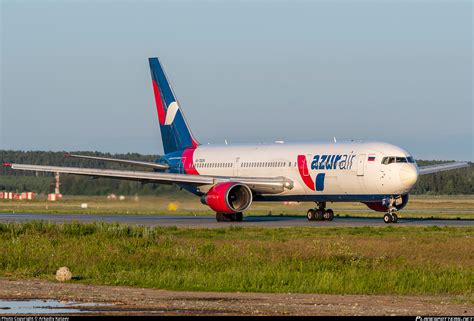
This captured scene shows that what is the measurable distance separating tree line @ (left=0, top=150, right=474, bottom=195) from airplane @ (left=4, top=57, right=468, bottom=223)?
2.94 metres

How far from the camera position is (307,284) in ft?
74.2

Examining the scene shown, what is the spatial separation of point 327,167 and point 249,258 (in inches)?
882

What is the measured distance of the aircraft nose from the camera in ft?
155

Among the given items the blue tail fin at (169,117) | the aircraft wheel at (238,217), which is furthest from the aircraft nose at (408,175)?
the blue tail fin at (169,117)

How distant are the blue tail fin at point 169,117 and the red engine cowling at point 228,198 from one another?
889 centimetres

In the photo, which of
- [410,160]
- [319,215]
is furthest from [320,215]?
[410,160]

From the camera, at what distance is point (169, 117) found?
60.8 metres

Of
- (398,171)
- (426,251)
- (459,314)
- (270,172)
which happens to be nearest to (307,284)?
(459,314)

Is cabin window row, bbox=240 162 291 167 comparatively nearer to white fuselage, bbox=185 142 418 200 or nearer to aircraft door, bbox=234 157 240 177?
white fuselage, bbox=185 142 418 200

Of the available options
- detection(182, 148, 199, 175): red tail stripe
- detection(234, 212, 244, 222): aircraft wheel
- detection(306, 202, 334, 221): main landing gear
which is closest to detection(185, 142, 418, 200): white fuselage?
detection(306, 202, 334, 221): main landing gear

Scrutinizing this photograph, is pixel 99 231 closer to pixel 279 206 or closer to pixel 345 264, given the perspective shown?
pixel 345 264

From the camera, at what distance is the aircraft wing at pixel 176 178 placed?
52.0m

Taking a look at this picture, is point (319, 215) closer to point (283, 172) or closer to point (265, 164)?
point (283, 172)

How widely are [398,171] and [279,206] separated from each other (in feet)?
81.3
